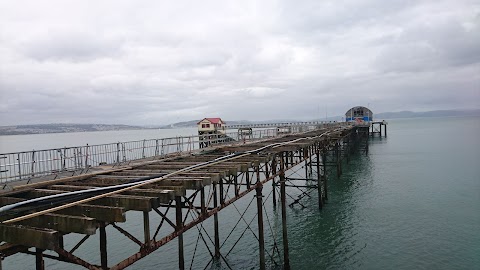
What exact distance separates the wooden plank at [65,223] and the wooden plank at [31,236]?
0.47 m

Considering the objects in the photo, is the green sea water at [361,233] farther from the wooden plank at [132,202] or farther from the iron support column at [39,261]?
the iron support column at [39,261]

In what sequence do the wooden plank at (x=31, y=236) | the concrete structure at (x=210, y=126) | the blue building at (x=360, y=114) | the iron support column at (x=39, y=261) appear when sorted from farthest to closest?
the blue building at (x=360, y=114) < the concrete structure at (x=210, y=126) < the iron support column at (x=39, y=261) < the wooden plank at (x=31, y=236)

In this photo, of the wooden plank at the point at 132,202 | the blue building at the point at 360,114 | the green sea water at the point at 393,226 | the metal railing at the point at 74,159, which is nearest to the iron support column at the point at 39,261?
the wooden plank at the point at 132,202

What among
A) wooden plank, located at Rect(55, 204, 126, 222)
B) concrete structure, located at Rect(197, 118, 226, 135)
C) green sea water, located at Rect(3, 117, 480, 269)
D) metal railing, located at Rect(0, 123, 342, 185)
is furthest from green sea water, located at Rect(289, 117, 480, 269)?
concrete structure, located at Rect(197, 118, 226, 135)

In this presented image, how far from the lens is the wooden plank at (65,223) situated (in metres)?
7.09

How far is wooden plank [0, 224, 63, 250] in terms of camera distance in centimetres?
644

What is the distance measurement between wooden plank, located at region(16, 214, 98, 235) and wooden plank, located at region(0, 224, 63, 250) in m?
0.47

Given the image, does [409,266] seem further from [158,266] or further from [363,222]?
[158,266]

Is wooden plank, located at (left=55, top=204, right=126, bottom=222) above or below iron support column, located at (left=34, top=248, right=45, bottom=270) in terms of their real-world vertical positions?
above

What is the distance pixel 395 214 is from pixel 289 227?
30.8 ft

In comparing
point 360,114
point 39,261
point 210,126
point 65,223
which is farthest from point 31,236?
point 360,114

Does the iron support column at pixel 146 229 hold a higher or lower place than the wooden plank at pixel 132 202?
lower

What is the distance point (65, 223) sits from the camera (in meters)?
7.34

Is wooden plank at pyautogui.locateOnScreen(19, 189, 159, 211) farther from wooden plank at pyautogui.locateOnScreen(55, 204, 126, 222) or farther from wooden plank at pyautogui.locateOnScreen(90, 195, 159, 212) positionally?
wooden plank at pyautogui.locateOnScreen(55, 204, 126, 222)
